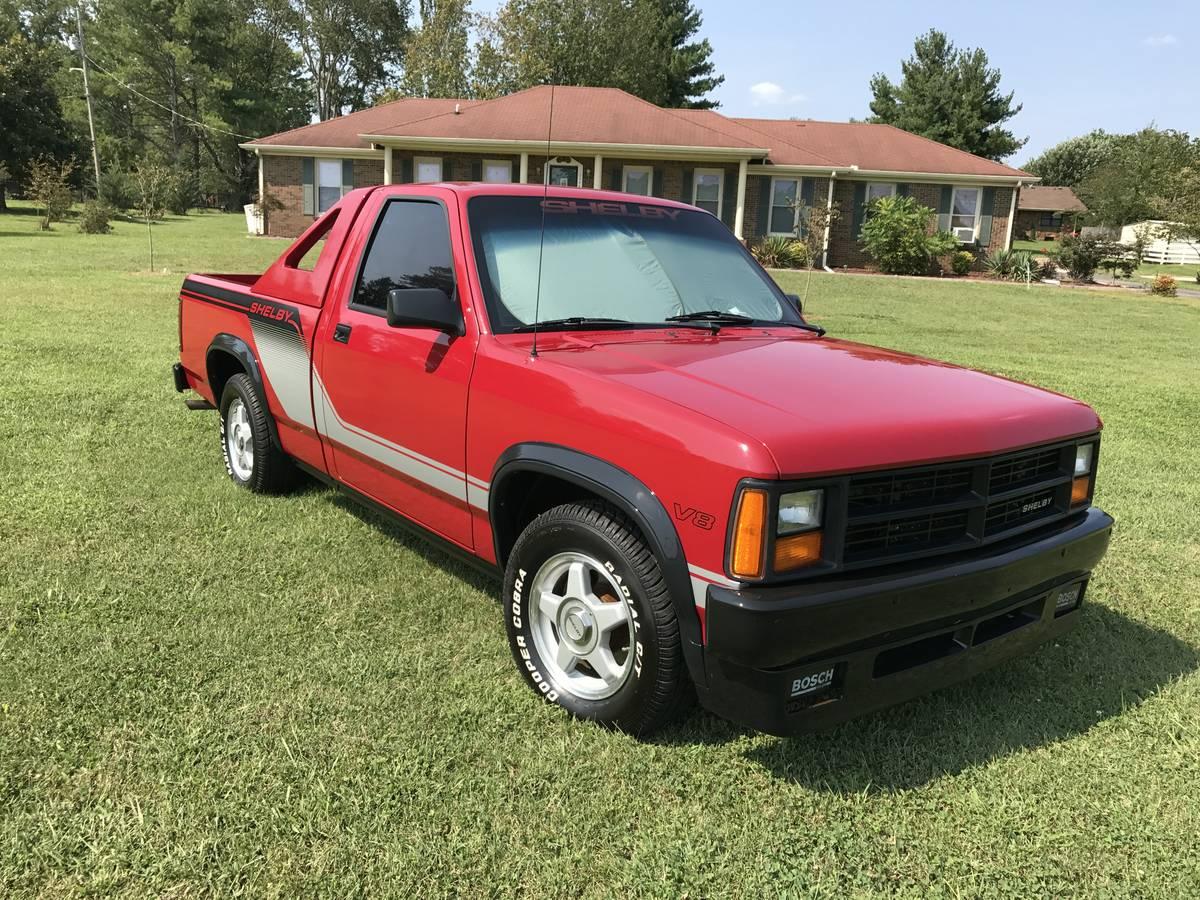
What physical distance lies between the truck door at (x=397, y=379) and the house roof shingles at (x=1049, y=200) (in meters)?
74.8

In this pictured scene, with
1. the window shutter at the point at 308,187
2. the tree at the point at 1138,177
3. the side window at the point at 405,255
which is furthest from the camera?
the tree at the point at 1138,177

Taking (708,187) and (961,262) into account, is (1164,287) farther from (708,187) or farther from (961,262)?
(708,187)

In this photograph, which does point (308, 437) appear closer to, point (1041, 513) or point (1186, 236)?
point (1041, 513)

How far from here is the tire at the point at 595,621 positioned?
8.67 ft

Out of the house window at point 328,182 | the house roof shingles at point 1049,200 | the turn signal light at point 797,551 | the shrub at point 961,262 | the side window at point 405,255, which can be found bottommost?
the turn signal light at point 797,551

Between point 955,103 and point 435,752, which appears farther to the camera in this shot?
point 955,103

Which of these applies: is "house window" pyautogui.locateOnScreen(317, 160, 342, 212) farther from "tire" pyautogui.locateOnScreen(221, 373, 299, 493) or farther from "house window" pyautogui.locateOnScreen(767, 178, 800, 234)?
"tire" pyautogui.locateOnScreen(221, 373, 299, 493)

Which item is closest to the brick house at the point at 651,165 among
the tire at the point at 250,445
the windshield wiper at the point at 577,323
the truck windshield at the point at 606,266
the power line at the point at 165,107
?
the tire at the point at 250,445

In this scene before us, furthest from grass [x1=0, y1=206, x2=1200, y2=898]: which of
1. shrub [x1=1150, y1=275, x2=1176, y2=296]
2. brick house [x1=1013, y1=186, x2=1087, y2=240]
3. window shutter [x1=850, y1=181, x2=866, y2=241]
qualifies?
brick house [x1=1013, y1=186, x2=1087, y2=240]

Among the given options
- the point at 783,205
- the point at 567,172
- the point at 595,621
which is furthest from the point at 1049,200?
the point at 595,621

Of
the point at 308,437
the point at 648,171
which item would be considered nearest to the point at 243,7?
the point at 648,171

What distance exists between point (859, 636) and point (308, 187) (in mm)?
30662

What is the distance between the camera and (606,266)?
372 cm

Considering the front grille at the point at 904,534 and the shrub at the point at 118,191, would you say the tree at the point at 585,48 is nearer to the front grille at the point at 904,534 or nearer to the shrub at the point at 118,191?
the shrub at the point at 118,191
